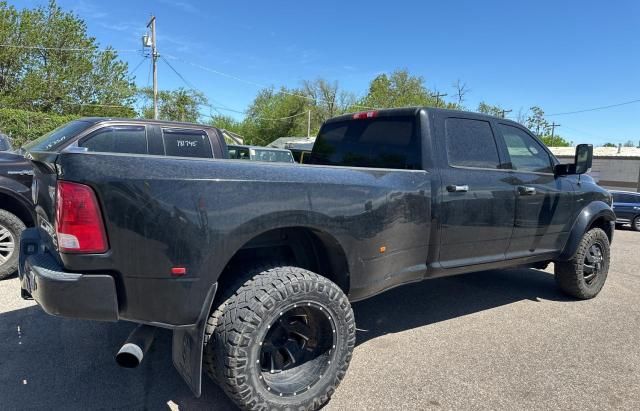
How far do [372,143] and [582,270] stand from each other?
2.93 m

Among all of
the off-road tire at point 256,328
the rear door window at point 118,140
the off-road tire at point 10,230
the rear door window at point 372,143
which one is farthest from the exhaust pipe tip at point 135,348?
the off-road tire at point 10,230

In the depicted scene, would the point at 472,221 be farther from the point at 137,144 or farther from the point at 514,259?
the point at 137,144

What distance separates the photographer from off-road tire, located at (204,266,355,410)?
7.80 ft

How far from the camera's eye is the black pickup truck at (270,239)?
2.14 meters

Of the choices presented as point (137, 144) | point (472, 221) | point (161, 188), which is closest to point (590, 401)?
point (472, 221)

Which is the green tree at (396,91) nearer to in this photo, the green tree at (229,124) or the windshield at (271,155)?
the green tree at (229,124)

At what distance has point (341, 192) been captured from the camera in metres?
2.78

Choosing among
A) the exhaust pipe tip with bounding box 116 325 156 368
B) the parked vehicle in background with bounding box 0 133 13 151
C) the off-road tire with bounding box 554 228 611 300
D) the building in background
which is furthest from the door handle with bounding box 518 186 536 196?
the building in background

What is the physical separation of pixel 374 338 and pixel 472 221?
1.32 metres

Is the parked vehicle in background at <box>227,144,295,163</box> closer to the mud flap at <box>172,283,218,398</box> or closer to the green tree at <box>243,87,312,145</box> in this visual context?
the mud flap at <box>172,283,218,398</box>

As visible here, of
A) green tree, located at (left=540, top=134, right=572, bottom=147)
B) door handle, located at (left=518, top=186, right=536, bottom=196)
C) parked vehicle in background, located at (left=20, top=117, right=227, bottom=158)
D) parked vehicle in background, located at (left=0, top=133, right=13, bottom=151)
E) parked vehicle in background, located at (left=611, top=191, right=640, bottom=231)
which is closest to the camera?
door handle, located at (left=518, top=186, right=536, bottom=196)

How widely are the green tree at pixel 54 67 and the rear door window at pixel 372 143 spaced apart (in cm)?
2752

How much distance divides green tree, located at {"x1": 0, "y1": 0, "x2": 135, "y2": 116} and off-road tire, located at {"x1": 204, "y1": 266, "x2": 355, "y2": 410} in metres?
29.0

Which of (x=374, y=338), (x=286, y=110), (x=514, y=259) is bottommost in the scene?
(x=374, y=338)
